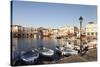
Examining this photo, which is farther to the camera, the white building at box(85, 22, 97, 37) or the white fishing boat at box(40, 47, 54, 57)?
the white building at box(85, 22, 97, 37)

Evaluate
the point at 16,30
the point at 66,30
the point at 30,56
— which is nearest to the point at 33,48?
the point at 30,56

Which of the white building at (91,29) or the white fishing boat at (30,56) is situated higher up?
the white building at (91,29)

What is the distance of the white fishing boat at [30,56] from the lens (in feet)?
8.35

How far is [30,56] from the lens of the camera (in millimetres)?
2572

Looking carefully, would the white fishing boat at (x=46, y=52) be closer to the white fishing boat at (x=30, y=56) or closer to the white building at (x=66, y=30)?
the white fishing boat at (x=30, y=56)

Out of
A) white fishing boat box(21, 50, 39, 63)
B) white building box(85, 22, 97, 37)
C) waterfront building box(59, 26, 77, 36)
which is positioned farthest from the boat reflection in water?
white building box(85, 22, 97, 37)

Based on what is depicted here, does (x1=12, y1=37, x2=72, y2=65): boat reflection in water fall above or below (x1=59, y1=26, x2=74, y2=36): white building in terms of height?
below

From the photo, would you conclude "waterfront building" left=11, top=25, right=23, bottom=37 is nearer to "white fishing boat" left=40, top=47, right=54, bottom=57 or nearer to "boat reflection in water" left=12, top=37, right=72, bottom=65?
"boat reflection in water" left=12, top=37, right=72, bottom=65

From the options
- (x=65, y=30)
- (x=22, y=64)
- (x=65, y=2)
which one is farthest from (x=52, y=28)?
(x=22, y=64)

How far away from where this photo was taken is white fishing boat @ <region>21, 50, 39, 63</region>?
8.35 ft

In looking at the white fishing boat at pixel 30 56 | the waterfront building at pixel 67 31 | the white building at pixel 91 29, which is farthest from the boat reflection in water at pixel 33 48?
the white building at pixel 91 29

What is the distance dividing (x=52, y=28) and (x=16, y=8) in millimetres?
552

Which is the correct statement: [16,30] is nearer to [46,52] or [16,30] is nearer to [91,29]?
[46,52]

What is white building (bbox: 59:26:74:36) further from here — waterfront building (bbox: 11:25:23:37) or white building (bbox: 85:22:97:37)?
waterfront building (bbox: 11:25:23:37)
